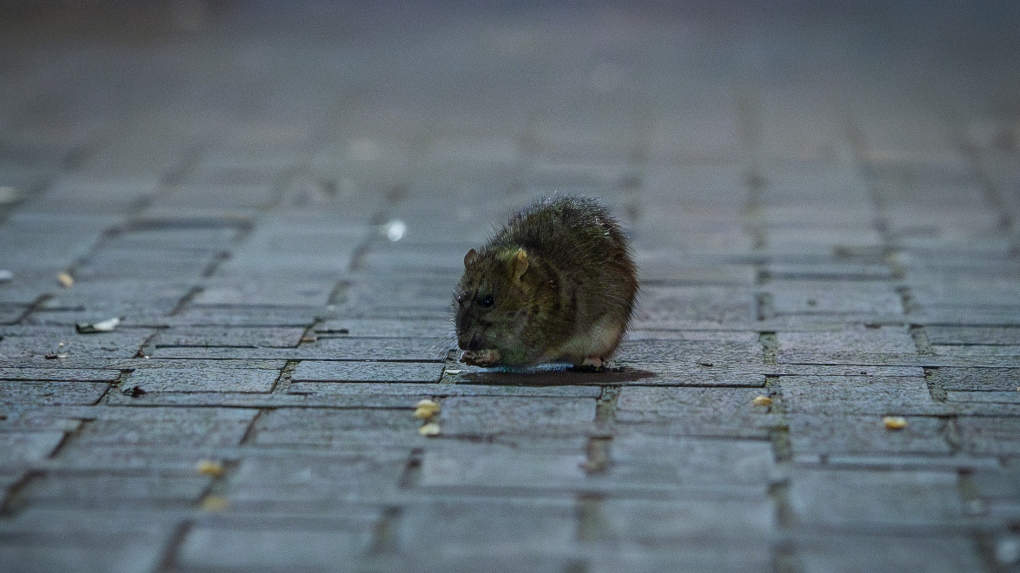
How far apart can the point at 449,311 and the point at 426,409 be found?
103 centimetres

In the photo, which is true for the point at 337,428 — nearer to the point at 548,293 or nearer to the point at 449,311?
the point at 548,293

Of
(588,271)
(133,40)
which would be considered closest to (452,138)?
(588,271)

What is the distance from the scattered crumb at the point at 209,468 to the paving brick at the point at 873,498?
1.90 metres

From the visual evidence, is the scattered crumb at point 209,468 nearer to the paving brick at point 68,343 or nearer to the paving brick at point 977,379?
the paving brick at point 68,343

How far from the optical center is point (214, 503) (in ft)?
12.8

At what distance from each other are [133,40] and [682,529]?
36.3ft

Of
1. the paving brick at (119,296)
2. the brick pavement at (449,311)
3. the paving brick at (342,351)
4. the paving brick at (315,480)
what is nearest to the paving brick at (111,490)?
the brick pavement at (449,311)

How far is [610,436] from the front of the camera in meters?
4.38

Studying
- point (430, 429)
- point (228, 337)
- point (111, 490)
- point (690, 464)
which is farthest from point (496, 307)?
point (111, 490)

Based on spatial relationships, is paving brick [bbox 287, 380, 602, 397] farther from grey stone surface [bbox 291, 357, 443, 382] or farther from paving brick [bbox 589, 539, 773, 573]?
paving brick [bbox 589, 539, 773, 573]

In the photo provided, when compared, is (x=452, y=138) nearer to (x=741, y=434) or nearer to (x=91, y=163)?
(x=91, y=163)

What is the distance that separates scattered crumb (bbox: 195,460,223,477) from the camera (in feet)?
13.5

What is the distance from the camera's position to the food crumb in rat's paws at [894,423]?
14.5 ft

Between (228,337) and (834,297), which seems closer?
(228,337)
